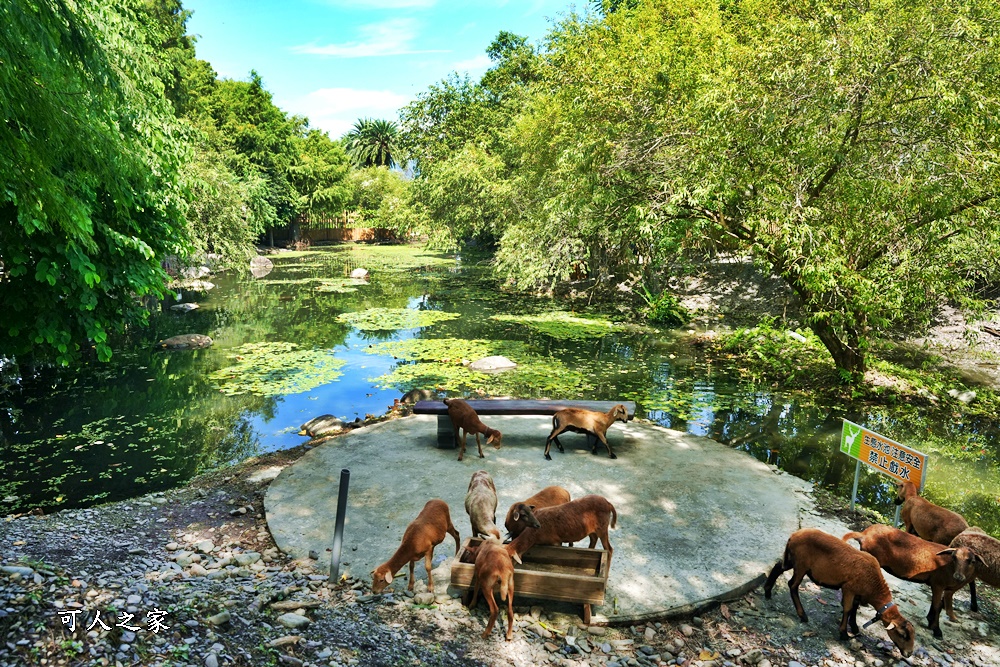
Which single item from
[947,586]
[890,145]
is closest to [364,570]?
[947,586]

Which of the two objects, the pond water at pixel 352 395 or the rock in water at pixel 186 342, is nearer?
the pond water at pixel 352 395

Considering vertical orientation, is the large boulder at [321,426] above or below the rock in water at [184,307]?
below

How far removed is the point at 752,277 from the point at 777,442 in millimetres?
13133

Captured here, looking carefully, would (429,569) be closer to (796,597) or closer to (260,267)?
(796,597)

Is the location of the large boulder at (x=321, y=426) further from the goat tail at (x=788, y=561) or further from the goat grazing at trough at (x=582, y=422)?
the goat tail at (x=788, y=561)

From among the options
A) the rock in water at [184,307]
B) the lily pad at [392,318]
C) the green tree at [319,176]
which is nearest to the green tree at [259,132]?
the green tree at [319,176]

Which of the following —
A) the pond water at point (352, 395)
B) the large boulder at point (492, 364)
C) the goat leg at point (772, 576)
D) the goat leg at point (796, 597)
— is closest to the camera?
the goat leg at point (796, 597)

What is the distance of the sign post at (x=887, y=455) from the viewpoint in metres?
5.49

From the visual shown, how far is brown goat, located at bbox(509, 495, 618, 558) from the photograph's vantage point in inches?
181

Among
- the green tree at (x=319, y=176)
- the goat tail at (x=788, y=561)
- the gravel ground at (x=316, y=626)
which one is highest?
the green tree at (x=319, y=176)

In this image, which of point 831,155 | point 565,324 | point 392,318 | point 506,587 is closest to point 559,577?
point 506,587

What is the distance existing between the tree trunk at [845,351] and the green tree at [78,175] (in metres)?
11.9

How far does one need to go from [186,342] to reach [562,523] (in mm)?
14841

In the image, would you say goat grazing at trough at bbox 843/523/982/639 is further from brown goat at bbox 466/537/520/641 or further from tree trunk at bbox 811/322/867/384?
tree trunk at bbox 811/322/867/384
